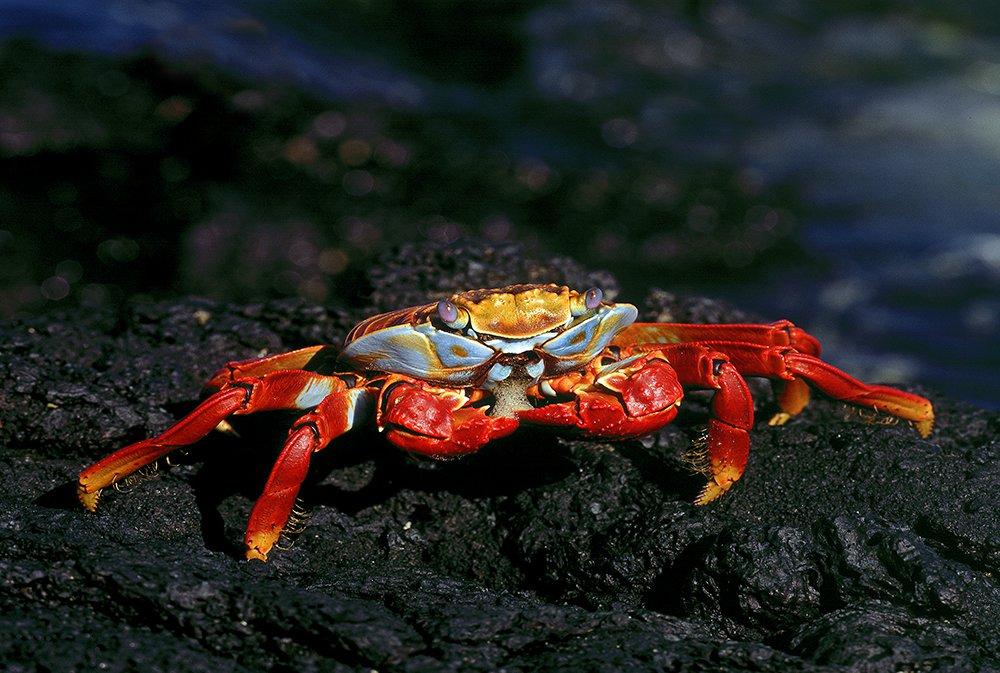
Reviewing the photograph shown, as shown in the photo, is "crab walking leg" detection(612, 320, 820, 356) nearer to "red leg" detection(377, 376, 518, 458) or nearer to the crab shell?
the crab shell

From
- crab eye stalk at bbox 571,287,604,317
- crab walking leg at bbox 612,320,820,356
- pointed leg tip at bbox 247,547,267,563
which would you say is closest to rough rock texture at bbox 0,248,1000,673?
pointed leg tip at bbox 247,547,267,563

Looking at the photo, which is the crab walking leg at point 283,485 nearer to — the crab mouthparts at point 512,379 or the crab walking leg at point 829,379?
the crab mouthparts at point 512,379

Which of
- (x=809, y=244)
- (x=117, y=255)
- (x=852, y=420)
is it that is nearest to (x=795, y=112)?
(x=809, y=244)

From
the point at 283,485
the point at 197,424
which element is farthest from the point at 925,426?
the point at 197,424

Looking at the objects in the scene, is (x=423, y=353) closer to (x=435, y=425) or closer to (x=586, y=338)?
(x=435, y=425)

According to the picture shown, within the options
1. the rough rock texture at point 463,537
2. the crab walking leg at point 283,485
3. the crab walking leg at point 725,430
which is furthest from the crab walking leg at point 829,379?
the crab walking leg at point 283,485

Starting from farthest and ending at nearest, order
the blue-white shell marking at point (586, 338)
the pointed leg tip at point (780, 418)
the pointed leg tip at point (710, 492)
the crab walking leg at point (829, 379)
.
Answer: the pointed leg tip at point (780, 418), the crab walking leg at point (829, 379), the pointed leg tip at point (710, 492), the blue-white shell marking at point (586, 338)
